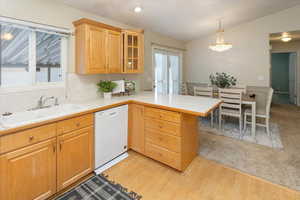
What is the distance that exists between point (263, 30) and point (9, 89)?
5.76 m

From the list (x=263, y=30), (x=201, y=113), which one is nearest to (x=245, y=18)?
(x=263, y=30)

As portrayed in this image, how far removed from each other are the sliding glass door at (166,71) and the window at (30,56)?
2.39m

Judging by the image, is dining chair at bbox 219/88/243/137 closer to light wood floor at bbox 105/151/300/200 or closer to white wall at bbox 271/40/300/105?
light wood floor at bbox 105/151/300/200

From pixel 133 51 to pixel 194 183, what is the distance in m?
2.31

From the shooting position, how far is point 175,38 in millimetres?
4977

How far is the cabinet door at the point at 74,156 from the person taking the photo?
1.75m

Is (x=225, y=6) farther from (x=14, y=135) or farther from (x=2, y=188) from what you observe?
(x=2, y=188)

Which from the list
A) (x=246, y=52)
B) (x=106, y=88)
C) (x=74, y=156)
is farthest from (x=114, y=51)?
(x=246, y=52)

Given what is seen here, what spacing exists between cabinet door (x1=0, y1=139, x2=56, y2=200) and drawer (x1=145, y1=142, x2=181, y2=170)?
124cm

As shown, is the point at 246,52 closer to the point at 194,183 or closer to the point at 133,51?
the point at 133,51

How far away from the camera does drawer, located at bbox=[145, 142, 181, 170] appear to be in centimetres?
215

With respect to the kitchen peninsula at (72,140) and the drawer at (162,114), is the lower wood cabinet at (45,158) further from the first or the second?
the drawer at (162,114)

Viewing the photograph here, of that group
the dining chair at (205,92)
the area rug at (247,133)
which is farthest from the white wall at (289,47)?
the dining chair at (205,92)

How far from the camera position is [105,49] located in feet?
8.45
